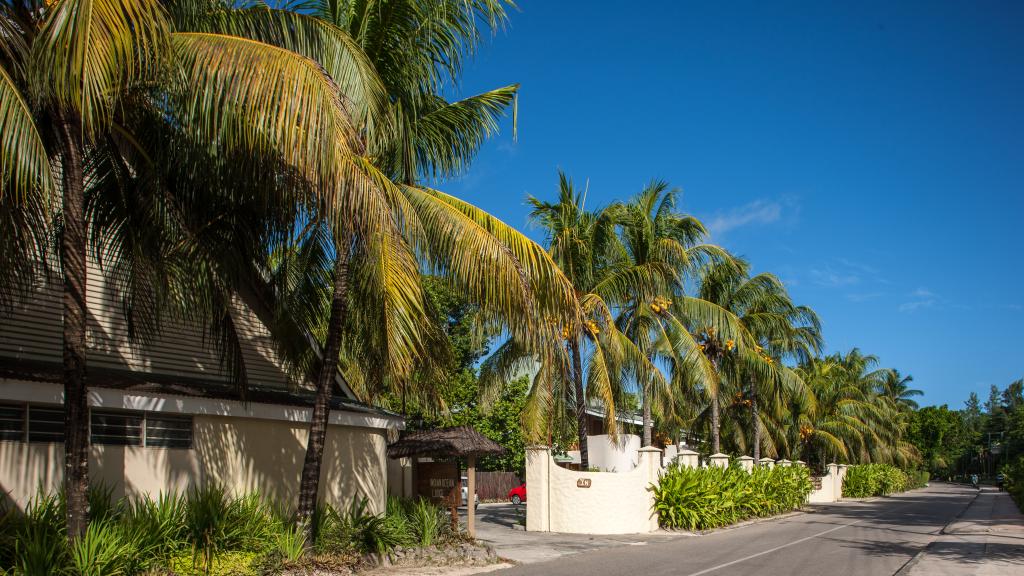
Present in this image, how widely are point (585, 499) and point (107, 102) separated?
1541 cm

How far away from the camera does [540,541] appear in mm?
18203

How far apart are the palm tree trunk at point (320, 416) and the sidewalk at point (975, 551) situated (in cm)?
986

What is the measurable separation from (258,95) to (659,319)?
17852 mm

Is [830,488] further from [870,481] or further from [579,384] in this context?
[579,384]

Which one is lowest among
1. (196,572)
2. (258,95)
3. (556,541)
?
(556,541)

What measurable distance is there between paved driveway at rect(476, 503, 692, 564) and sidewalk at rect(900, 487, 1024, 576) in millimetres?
6038

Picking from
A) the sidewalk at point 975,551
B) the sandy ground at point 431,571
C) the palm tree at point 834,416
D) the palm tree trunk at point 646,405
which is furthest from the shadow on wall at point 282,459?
the palm tree at point 834,416

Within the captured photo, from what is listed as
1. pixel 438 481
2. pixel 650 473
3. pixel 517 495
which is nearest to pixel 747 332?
pixel 650 473

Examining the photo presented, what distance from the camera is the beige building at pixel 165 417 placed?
10172 millimetres

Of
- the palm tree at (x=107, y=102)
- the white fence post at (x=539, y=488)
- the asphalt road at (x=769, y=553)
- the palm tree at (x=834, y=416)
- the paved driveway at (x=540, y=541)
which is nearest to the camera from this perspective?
the palm tree at (x=107, y=102)

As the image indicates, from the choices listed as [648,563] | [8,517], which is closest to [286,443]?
[8,517]

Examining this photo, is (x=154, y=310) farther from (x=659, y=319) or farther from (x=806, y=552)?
(x=659, y=319)

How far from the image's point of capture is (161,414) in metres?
11.7

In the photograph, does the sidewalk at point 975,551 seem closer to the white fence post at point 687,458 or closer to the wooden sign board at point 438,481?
the white fence post at point 687,458
